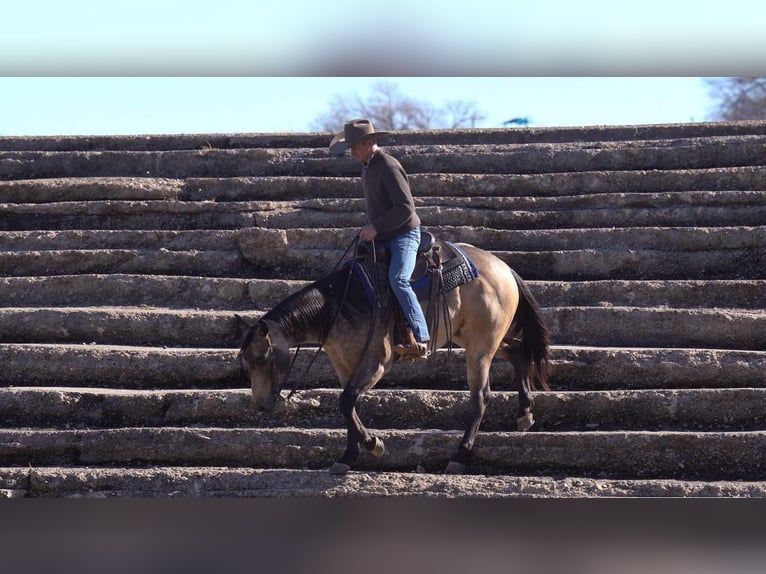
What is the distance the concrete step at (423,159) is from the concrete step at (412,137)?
358 mm

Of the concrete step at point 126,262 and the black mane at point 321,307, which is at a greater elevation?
the black mane at point 321,307

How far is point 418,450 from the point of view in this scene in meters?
8.09

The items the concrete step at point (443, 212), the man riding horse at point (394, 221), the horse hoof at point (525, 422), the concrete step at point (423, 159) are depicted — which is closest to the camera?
the man riding horse at point (394, 221)

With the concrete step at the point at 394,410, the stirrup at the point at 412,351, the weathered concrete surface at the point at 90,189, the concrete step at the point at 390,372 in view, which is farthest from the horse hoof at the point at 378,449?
the weathered concrete surface at the point at 90,189

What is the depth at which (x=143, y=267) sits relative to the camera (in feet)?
36.3

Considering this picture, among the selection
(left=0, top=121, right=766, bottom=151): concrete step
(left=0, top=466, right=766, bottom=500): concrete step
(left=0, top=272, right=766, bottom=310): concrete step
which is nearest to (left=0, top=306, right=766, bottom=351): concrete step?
(left=0, top=272, right=766, bottom=310): concrete step

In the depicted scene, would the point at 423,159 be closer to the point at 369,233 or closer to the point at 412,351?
the point at 369,233

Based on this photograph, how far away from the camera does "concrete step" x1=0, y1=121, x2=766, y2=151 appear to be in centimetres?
1330

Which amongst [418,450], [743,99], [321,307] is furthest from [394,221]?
[743,99]

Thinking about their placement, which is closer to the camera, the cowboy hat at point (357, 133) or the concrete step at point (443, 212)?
the cowboy hat at point (357, 133)

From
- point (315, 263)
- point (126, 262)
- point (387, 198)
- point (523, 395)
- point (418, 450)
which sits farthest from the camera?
point (126, 262)

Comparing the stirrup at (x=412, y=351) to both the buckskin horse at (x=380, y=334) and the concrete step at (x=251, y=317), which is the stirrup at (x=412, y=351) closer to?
the buckskin horse at (x=380, y=334)

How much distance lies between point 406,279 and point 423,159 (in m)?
5.12

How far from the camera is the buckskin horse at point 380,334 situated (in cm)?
746
